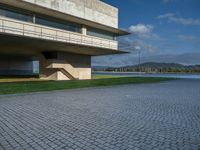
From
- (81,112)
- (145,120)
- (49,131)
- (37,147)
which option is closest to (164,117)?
(145,120)

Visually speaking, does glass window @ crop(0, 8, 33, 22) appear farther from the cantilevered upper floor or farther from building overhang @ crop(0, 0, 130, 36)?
building overhang @ crop(0, 0, 130, 36)

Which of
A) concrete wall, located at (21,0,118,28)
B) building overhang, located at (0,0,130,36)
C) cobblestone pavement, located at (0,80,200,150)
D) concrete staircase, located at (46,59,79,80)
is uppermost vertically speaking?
concrete wall, located at (21,0,118,28)

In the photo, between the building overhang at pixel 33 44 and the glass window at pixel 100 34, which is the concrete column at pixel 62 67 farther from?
the glass window at pixel 100 34

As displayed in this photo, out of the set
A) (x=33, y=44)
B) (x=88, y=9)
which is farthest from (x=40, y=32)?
(x=88, y=9)

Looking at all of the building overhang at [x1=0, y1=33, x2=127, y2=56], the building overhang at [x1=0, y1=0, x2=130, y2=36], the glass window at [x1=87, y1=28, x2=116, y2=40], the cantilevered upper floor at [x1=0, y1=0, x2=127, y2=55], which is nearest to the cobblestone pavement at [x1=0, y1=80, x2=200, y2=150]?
the building overhang at [x1=0, y1=33, x2=127, y2=56]

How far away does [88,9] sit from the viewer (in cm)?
3014

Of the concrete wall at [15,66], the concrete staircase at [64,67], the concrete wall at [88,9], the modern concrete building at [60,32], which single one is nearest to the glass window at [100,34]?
the modern concrete building at [60,32]

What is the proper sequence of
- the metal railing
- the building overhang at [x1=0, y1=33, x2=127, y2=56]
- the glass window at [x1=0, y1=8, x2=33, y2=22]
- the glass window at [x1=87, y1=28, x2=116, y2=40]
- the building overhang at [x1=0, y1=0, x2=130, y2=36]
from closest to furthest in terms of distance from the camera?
the building overhang at [x1=0, y1=33, x2=127, y2=56]
the metal railing
the glass window at [x1=0, y1=8, x2=33, y2=22]
the building overhang at [x1=0, y1=0, x2=130, y2=36]
the glass window at [x1=87, y1=28, x2=116, y2=40]

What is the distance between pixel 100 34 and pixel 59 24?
874cm

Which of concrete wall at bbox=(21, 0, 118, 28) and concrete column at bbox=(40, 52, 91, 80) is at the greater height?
concrete wall at bbox=(21, 0, 118, 28)

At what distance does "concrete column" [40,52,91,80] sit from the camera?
28047 millimetres

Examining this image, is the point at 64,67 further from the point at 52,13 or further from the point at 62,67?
the point at 52,13

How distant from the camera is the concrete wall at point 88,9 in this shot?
82.0 feet

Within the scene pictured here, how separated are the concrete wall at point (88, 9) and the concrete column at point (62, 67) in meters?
6.42
